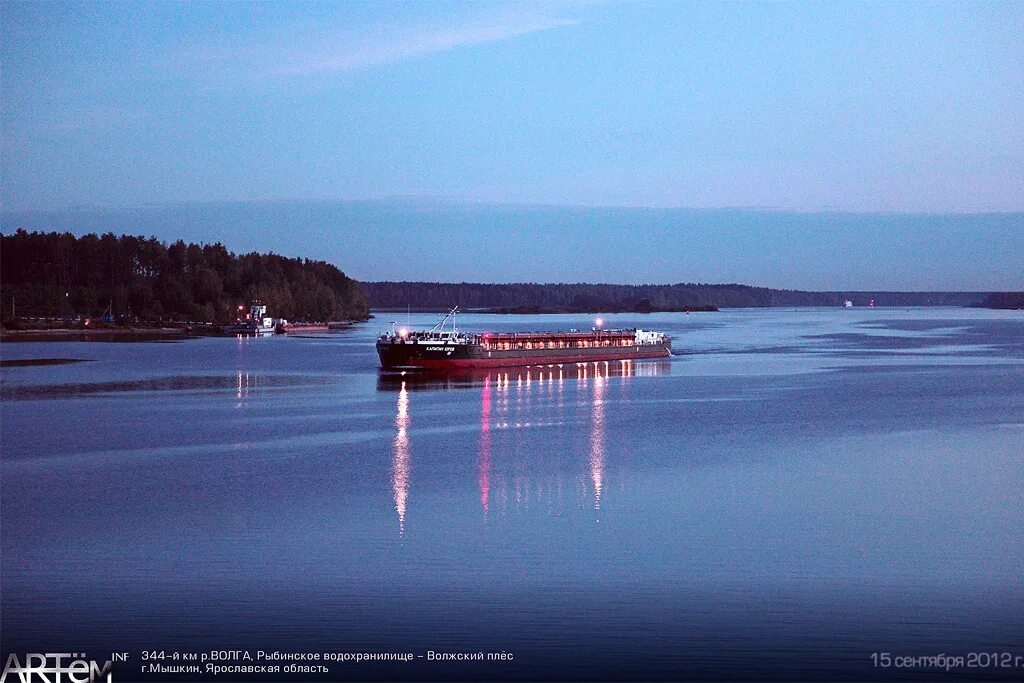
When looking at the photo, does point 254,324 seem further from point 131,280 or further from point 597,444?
point 597,444

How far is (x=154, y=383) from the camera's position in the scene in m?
56.9

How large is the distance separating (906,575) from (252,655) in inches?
387

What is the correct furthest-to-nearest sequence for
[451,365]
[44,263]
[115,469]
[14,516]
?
[44,263] → [451,365] → [115,469] → [14,516]

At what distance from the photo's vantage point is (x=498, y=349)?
6950cm

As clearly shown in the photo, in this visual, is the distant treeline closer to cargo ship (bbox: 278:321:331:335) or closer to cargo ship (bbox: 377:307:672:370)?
cargo ship (bbox: 278:321:331:335)

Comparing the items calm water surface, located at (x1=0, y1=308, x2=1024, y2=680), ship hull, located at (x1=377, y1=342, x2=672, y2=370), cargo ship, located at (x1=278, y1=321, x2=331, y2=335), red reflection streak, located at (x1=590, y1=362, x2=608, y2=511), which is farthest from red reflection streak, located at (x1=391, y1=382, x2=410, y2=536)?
cargo ship, located at (x1=278, y1=321, x2=331, y2=335)

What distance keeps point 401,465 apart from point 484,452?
130 inches

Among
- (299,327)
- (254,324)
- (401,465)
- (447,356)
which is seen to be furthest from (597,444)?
(299,327)

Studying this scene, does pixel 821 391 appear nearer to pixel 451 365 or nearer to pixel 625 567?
pixel 451 365

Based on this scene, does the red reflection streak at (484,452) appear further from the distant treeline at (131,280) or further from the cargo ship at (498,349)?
the distant treeline at (131,280)

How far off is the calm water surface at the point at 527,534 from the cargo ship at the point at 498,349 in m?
21.1

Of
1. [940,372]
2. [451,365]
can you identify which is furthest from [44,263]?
[940,372]

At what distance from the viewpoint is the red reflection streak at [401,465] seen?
22734mm

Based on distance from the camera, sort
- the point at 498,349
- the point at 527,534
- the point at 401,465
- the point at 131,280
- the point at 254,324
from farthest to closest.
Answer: the point at 131,280 < the point at 254,324 < the point at 498,349 < the point at 401,465 < the point at 527,534
